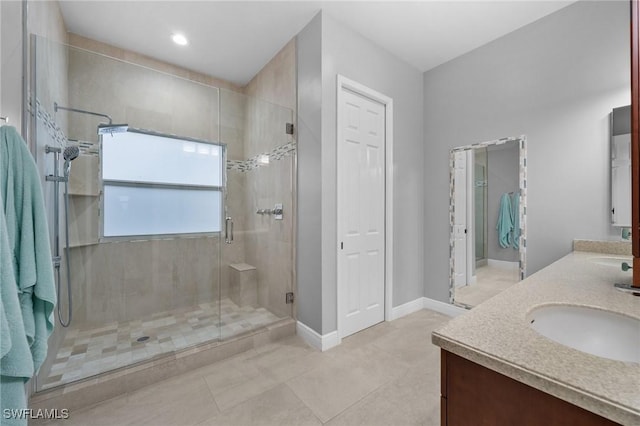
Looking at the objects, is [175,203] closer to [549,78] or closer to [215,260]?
[215,260]

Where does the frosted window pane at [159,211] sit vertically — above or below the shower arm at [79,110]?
below

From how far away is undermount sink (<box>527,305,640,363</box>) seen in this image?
812 millimetres

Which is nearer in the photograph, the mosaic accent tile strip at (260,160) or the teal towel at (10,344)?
the teal towel at (10,344)

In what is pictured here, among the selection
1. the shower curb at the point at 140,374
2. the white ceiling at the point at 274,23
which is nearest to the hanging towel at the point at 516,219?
the white ceiling at the point at 274,23

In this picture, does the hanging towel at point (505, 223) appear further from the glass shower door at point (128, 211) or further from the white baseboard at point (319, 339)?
the glass shower door at point (128, 211)

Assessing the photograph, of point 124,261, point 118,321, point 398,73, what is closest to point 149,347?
point 118,321

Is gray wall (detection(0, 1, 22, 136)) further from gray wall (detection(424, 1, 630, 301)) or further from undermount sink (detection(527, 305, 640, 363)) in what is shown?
gray wall (detection(424, 1, 630, 301))

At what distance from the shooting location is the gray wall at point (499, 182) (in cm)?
253

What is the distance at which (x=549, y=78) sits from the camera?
233 cm

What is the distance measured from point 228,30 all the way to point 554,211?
3.43 m

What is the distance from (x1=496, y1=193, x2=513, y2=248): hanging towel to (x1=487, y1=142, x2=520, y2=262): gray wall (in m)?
0.03

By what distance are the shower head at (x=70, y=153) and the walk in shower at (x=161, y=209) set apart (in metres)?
0.13

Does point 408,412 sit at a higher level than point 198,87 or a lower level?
lower

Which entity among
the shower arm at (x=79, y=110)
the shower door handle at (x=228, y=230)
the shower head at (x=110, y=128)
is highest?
the shower arm at (x=79, y=110)
